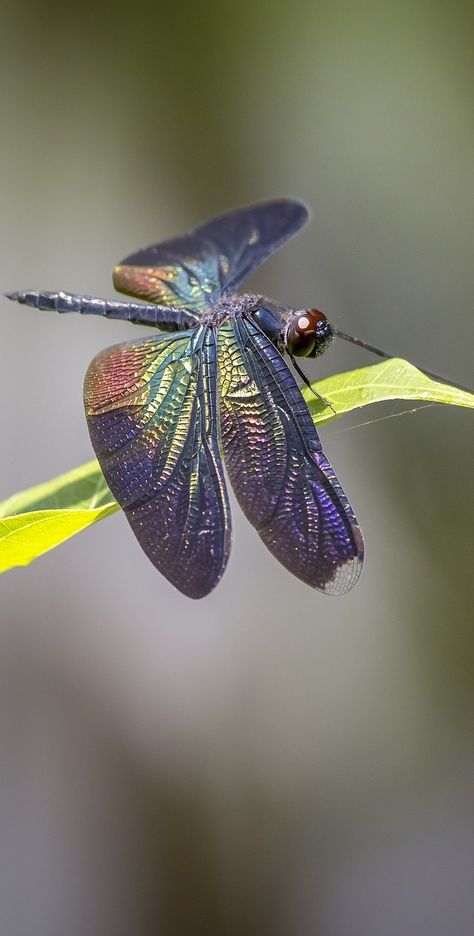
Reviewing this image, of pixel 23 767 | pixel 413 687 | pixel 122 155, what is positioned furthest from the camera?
pixel 122 155

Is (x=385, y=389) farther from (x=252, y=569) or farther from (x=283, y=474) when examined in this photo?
(x=252, y=569)

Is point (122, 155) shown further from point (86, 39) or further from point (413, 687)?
point (413, 687)

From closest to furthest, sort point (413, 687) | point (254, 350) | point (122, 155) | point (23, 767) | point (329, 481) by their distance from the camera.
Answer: point (329, 481) < point (254, 350) < point (23, 767) < point (413, 687) < point (122, 155)

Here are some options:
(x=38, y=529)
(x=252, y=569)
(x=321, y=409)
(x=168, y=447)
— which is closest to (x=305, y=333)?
(x=321, y=409)

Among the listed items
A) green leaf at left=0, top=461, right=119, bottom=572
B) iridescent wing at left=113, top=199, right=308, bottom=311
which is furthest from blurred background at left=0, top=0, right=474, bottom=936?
green leaf at left=0, top=461, right=119, bottom=572

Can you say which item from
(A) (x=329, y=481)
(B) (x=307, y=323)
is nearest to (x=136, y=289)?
(B) (x=307, y=323)

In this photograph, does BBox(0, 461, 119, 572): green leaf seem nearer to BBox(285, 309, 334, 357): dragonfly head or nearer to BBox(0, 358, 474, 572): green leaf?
BBox(0, 358, 474, 572): green leaf

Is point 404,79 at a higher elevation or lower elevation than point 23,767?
higher
